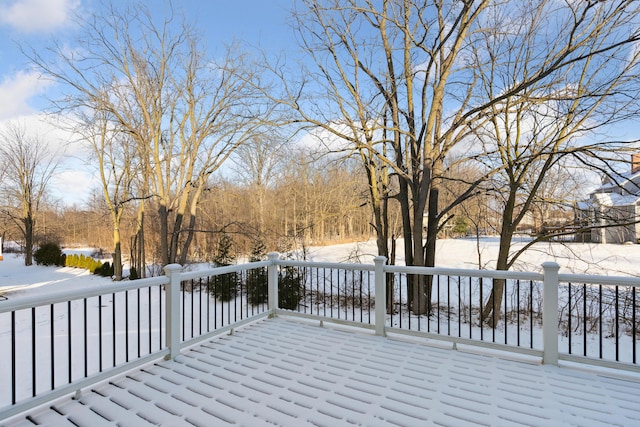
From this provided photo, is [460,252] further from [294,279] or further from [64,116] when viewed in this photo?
[64,116]

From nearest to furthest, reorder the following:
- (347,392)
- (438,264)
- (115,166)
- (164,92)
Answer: (347,392), (164,92), (438,264), (115,166)

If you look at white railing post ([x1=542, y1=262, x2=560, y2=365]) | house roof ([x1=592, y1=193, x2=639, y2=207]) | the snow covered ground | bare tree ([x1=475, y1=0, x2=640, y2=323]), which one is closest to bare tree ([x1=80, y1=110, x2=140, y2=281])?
the snow covered ground

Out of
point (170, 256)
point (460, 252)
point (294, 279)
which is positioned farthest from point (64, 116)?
point (460, 252)

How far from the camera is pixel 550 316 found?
2852 millimetres

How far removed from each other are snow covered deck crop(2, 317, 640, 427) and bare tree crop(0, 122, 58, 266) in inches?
695

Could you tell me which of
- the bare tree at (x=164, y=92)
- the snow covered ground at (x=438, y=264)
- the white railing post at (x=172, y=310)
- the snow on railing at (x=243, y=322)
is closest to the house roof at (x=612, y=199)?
the snow covered ground at (x=438, y=264)

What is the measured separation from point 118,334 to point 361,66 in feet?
23.3

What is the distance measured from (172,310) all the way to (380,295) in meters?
2.17

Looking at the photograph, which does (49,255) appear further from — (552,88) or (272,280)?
(552,88)

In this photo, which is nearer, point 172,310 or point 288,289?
point 172,310

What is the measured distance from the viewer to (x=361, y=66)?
6.71m

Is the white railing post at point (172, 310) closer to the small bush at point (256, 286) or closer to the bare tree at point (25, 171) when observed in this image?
the small bush at point (256, 286)

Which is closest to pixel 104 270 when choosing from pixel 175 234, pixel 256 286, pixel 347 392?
pixel 175 234

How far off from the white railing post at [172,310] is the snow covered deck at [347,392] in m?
0.14
